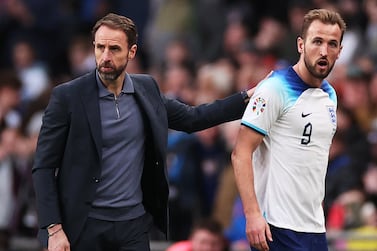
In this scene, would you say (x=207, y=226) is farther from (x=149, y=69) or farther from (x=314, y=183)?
(x=149, y=69)

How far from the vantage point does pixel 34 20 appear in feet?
58.9

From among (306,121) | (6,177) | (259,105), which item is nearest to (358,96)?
(6,177)

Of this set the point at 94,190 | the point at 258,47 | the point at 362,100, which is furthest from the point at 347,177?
the point at 94,190

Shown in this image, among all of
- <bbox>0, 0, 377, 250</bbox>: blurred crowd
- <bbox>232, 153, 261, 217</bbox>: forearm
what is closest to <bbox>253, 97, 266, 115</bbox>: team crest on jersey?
<bbox>232, 153, 261, 217</bbox>: forearm

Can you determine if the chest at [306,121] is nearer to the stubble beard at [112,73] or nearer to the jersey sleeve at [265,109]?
the jersey sleeve at [265,109]

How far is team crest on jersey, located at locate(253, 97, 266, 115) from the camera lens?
8477 mm

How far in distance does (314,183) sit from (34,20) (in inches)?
392

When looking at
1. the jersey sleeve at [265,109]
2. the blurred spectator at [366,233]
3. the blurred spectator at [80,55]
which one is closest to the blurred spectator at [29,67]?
the blurred spectator at [80,55]

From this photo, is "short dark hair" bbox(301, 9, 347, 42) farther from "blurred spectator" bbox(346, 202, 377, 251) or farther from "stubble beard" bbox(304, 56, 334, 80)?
"blurred spectator" bbox(346, 202, 377, 251)

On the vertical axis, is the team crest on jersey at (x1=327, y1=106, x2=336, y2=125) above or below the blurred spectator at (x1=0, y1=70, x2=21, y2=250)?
above

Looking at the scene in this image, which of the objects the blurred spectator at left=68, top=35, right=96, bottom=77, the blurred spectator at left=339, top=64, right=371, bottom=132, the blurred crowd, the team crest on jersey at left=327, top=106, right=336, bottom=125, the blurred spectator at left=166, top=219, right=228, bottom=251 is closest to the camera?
the team crest on jersey at left=327, top=106, right=336, bottom=125

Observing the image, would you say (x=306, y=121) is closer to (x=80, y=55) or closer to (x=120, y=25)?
(x=120, y=25)

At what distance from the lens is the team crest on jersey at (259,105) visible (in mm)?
8477

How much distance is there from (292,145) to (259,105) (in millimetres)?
337
